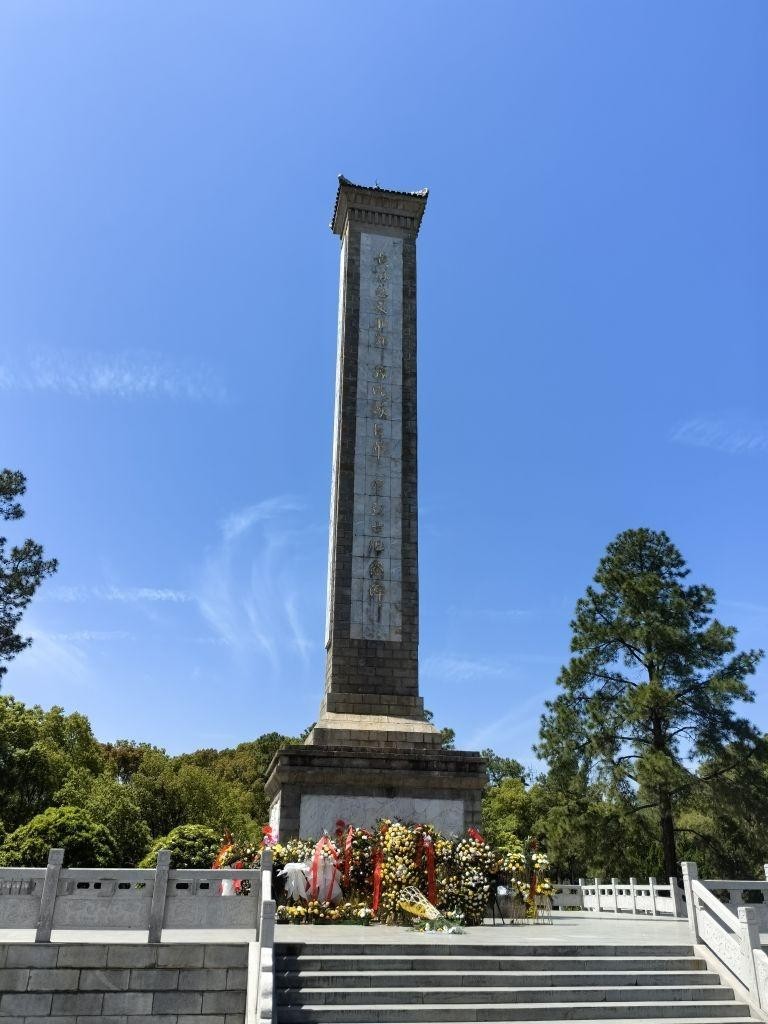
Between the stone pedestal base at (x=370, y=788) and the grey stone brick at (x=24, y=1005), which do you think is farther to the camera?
the stone pedestal base at (x=370, y=788)

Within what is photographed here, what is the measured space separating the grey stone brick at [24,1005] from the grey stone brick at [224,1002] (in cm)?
139

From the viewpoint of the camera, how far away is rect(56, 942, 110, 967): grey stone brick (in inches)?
283

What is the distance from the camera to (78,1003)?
7098mm

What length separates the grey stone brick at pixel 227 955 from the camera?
7426 millimetres

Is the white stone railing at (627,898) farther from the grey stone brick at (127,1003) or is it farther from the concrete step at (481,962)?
the grey stone brick at (127,1003)

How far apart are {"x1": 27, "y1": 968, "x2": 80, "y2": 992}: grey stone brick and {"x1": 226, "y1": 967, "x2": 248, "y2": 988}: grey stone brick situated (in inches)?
53.0

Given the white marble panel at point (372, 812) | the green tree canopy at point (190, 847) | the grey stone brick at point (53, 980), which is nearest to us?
the grey stone brick at point (53, 980)

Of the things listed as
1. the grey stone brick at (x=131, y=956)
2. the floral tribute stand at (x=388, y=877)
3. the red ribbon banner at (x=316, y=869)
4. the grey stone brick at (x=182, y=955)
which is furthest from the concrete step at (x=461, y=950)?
the red ribbon banner at (x=316, y=869)

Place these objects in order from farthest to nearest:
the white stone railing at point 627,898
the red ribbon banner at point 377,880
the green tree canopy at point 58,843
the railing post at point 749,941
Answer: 1. the green tree canopy at point 58,843
2. the white stone railing at point 627,898
3. the red ribbon banner at point 377,880
4. the railing post at point 749,941

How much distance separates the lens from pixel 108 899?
7574mm

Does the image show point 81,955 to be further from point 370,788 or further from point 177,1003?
point 370,788

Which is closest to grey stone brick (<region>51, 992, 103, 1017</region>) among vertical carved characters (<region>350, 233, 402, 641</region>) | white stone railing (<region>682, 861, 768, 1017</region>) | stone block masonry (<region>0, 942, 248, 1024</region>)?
stone block masonry (<region>0, 942, 248, 1024</region>)

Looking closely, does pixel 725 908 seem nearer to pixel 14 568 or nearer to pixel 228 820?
pixel 14 568

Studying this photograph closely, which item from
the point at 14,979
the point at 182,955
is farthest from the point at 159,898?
the point at 14,979
